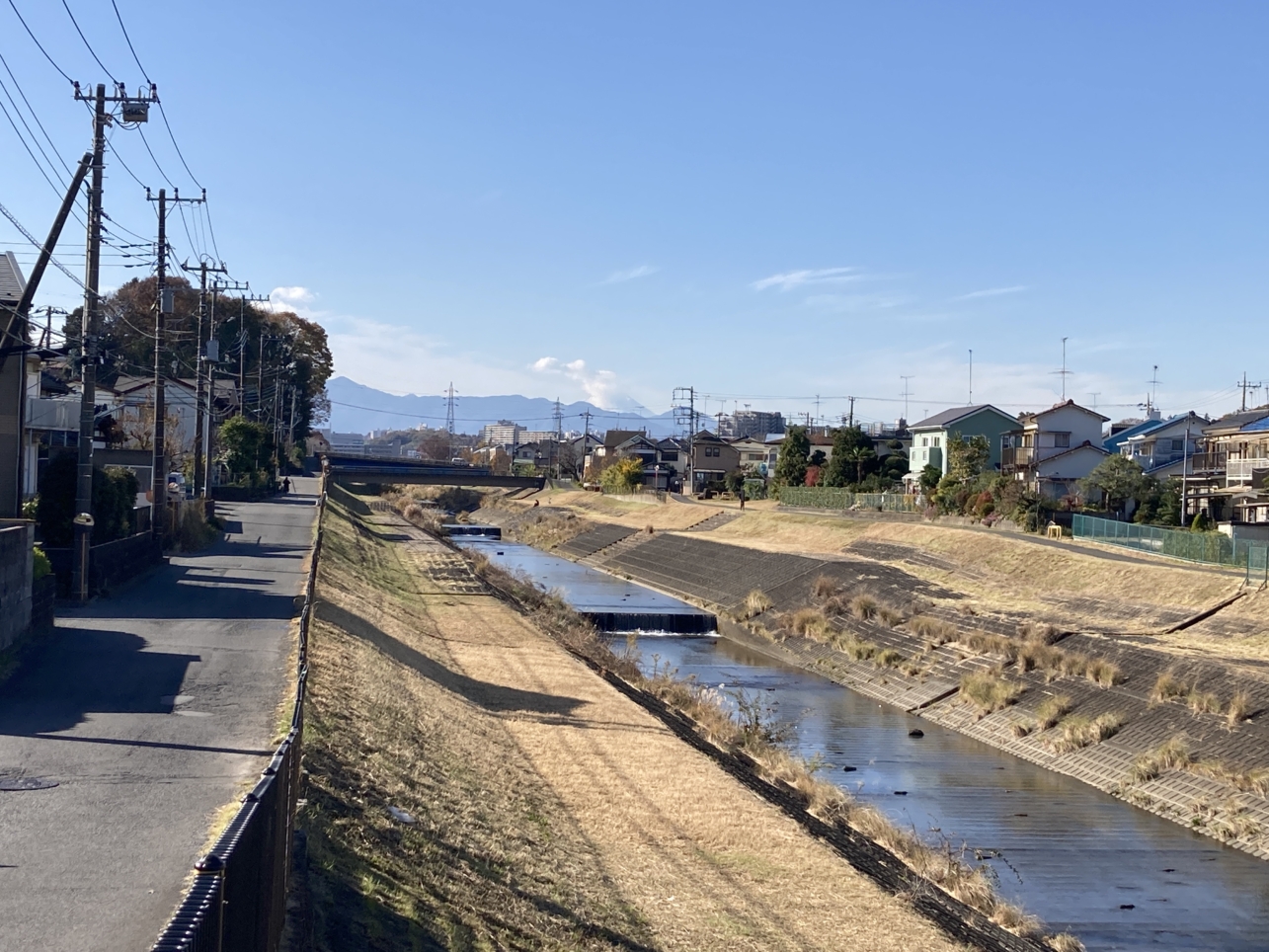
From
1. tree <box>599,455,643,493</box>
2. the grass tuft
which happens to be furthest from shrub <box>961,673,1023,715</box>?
tree <box>599,455,643,493</box>

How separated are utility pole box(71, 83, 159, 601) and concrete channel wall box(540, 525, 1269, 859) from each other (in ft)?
63.2

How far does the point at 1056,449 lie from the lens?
65.9 m

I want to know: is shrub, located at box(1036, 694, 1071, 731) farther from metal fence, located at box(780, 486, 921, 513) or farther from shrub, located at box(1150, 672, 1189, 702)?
metal fence, located at box(780, 486, 921, 513)

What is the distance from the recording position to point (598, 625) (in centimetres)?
4250

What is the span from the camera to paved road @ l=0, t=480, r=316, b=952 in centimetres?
743

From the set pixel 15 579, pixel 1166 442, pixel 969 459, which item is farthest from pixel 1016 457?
pixel 15 579

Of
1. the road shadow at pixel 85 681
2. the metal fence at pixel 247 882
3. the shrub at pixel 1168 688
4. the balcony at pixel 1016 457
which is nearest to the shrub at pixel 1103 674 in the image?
the shrub at pixel 1168 688

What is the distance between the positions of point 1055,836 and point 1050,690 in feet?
27.8

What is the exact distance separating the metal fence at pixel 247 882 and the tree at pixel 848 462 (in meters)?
71.6

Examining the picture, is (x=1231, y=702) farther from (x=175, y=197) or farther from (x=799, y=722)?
(x=175, y=197)

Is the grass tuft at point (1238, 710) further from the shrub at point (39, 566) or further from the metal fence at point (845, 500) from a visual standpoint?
the metal fence at point (845, 500)

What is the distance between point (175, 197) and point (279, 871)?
31330mm

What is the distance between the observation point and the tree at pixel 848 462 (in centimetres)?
7806

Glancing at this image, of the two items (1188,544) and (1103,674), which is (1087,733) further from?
(1188,544)
